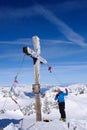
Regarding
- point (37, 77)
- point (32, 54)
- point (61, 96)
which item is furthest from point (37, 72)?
point (61, 96)

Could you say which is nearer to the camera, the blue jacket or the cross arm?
the cross arm

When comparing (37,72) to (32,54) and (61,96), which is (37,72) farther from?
(61,96)

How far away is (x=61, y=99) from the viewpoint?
66.7ft

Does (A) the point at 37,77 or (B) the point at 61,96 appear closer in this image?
(A) the point at 37,77

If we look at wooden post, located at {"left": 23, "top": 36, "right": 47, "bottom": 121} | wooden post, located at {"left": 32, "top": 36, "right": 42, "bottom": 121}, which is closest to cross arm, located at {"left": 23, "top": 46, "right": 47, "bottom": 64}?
wooden post, located at {"left": 23, "top": 36, "right": 47, "bottom": 121}

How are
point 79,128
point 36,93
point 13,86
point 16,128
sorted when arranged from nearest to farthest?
point 16,128 → point 79,128 → point 36,93 → point 13,86

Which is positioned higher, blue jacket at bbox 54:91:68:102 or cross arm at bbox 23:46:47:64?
cross arm at bbox 23:46:47:64

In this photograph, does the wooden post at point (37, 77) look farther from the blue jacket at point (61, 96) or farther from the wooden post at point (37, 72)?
the blue jacket at point (61, 96)

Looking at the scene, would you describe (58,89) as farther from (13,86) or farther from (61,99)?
(13,86)

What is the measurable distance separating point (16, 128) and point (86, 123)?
461cm

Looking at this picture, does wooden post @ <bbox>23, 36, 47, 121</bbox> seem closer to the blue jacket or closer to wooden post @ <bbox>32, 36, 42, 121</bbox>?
wooden post @ <bbox>32, 36, 42, 121</bbox>

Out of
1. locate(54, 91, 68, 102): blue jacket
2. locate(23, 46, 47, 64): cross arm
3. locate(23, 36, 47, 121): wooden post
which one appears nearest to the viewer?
locate(23, 46, 47, 64): cross arm

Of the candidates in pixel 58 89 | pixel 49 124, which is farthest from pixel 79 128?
pixel 58 89

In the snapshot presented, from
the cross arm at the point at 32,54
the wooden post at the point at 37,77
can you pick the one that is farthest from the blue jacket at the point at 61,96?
the wooden post at the point at 37,77
